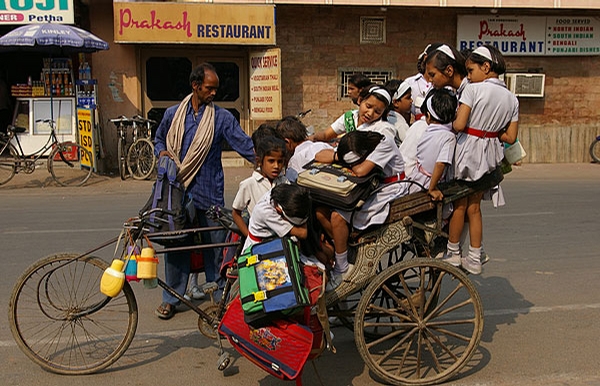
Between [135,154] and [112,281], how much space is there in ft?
30.3

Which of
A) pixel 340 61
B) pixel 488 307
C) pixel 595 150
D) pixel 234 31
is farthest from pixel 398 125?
pixel 595 150

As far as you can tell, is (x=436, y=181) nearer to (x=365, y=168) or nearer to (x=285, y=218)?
(x=365, y=168)

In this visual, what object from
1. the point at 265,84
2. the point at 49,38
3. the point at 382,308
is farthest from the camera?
the point at 265,84

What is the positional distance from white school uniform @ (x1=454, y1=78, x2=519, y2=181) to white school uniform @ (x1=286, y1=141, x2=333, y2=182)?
87cm

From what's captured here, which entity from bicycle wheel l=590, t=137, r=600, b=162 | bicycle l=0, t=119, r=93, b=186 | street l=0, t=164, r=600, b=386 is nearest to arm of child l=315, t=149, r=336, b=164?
street l=0, t=164, r=600, b=386

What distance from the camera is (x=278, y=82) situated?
13.5 metres

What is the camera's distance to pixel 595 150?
15680 millimetres

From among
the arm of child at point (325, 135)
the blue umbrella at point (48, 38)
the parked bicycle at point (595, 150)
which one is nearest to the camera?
the arm of child at point (325, 135)

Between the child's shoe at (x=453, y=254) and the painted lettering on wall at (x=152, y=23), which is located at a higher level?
the painted lettering on wall at (x=152, y=23)

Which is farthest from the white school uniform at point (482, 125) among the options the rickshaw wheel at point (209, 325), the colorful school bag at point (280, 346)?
the rickshaw wheel at point (209, 325)

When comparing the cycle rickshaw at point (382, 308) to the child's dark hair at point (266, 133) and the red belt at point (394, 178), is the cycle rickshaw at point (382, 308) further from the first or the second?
the child's dark hair at point (266, 133)

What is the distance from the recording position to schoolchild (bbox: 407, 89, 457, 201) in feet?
12.8

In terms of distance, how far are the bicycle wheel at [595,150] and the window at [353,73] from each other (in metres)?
5.21

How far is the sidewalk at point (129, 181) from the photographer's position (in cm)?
1122
